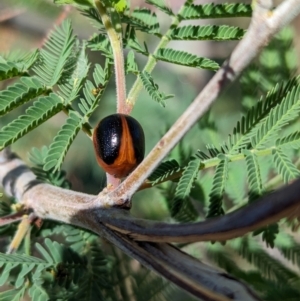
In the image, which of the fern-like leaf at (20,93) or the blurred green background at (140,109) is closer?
the fern-like leaf at (20,93)

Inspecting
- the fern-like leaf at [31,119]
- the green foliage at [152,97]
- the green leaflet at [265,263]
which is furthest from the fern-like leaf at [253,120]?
the green leaflet at [265,263]

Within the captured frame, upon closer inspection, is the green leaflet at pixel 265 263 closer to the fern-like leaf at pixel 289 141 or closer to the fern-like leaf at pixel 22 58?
the fern-like leaf at pixel 289 141

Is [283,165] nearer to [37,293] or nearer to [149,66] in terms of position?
[149,66]

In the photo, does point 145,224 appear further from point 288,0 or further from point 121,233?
point 288,0

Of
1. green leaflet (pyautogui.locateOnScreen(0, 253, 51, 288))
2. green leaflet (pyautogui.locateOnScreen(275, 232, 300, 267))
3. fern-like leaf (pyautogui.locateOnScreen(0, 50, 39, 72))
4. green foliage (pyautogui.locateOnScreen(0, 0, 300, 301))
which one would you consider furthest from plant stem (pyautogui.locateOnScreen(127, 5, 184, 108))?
green leaflet (pyautogui.locateOnScreen(275, 232, 300, 267))

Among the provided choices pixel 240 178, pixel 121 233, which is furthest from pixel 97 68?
pixel 240 178

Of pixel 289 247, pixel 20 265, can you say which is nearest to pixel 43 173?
pixel 20 265
